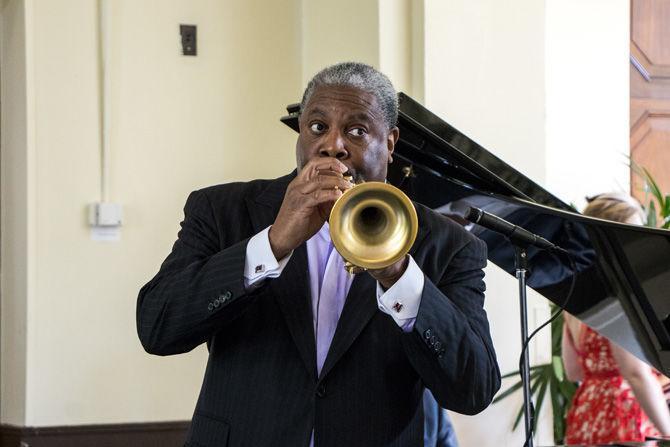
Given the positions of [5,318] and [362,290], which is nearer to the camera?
[362,290]

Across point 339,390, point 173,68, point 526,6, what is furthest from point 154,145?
point 339,390

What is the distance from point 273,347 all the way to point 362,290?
0.20 metres

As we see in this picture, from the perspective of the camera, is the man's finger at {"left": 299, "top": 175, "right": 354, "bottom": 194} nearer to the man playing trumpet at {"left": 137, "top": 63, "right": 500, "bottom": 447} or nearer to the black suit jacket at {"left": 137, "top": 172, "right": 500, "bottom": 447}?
the man playing trumpet at {"left": 137, "top": 63, "right": 500, "bottom": 447}

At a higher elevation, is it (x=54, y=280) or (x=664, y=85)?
(x=664, y=85)

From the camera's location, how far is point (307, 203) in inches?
74.7

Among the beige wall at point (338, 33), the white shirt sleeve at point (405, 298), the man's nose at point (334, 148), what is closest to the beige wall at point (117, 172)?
the beige wall at point (338, 33)

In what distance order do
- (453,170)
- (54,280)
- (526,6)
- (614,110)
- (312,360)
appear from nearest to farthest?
(312,360) < (453,170) < (526,6) < (54,280) < (614,110)

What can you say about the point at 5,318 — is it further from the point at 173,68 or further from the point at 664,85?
the point at 664,85

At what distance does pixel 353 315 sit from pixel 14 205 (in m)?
3.11

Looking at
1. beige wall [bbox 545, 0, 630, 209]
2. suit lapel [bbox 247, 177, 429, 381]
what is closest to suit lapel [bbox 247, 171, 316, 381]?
suit lapel [bbox 247, 177, 429, 381]

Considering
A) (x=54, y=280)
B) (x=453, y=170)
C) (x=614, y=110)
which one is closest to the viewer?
(x=453, y=170)

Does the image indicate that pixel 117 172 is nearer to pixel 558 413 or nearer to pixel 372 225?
pixel 558 413

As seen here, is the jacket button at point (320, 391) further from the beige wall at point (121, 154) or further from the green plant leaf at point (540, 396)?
the green plant leaf at point (540, 396)

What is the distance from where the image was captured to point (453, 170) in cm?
279
